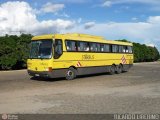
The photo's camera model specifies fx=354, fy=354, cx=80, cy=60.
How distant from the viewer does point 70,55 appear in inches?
918

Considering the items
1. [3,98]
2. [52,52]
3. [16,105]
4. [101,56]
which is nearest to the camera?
[16,105]

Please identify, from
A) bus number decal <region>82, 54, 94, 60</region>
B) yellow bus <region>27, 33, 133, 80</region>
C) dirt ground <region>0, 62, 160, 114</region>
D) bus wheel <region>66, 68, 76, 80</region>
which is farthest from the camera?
bus number decal <region>82, 54, 94, 60</region>

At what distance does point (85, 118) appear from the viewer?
33.9ft

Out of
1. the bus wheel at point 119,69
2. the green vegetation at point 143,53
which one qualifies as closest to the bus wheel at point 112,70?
the bus wheel at point 119,69

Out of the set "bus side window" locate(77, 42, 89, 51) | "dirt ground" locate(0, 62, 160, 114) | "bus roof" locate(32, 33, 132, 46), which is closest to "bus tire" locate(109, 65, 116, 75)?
"bus roof" locate(32, 33, 132, 46)

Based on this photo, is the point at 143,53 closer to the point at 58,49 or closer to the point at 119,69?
the point at 119,69

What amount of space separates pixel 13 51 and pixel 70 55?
10.0m

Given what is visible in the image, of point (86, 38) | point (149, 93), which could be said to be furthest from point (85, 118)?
point (86, 38)

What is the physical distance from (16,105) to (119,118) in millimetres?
4061

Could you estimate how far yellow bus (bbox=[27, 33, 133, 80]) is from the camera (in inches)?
856

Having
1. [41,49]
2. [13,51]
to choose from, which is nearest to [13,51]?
[13,51]

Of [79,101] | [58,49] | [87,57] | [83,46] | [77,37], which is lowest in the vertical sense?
[79,101]

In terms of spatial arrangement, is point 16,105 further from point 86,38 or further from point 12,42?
point 12,42

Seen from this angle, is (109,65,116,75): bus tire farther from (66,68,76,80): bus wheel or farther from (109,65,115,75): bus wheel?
(66,68,76,80): bus wheel
